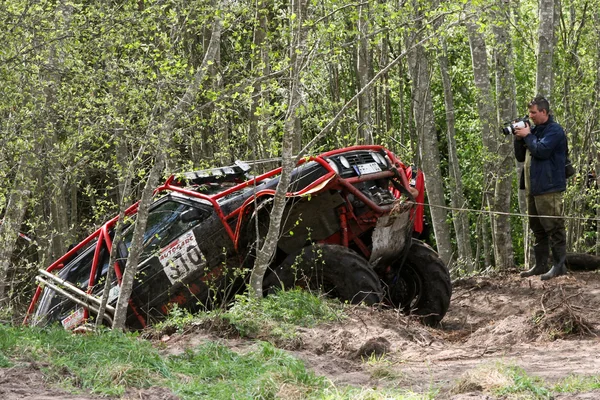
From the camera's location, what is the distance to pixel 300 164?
981cm

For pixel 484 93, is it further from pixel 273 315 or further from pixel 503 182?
pixel 273 315

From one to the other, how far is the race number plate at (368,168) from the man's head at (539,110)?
7.56ft

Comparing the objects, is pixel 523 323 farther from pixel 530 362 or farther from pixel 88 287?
pixel 88 287

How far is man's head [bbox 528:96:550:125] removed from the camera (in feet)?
35.4

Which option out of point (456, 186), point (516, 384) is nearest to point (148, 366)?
point (516, 384)

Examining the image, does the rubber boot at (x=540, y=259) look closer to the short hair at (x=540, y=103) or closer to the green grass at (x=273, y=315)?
the short hair at (x=540, y=103)

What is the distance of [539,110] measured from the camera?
10.8 m

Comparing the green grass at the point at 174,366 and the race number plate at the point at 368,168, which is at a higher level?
the race number plate at the point at 368,168

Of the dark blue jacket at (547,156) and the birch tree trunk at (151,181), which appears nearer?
the birch tree trunk at (151,181)

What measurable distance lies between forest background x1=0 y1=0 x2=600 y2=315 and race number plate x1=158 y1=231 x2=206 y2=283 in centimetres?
75

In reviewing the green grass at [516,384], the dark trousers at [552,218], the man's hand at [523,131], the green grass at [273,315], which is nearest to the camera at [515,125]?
the man's hand at [523,131]

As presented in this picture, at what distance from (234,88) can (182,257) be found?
6.00 feet

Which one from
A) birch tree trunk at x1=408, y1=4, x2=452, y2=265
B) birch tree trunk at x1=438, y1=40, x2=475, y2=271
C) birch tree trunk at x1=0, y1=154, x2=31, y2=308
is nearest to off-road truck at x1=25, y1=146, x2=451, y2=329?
birch tree trunk at x1=0, y1=154, x2=31, y2=308

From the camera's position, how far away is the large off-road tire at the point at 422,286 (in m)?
9.99
